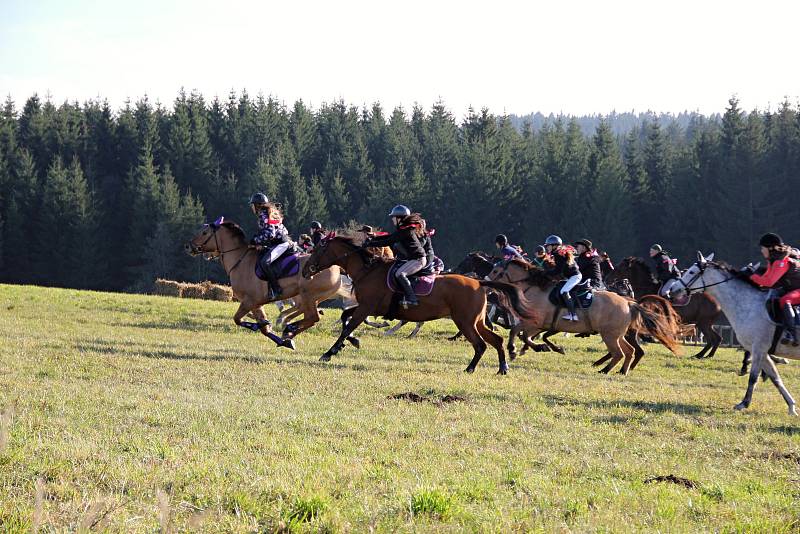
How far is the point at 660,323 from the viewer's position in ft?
58.1

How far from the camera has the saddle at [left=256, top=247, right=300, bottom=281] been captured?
18.1 meters

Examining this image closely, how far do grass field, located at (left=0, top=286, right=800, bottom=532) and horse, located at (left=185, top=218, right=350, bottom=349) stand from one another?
A: 2.15 m

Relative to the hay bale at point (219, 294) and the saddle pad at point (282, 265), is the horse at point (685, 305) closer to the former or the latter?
the saddle pad at point (282, 265)

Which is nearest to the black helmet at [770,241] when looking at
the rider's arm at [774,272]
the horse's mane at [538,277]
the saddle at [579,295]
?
the rider's arm at [774,272]

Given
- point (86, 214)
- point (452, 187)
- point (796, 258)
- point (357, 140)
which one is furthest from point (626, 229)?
point (796, 258)

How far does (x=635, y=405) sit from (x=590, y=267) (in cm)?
800

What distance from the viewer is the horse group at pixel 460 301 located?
51.8ft

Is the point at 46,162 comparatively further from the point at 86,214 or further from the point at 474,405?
the point at 474,405

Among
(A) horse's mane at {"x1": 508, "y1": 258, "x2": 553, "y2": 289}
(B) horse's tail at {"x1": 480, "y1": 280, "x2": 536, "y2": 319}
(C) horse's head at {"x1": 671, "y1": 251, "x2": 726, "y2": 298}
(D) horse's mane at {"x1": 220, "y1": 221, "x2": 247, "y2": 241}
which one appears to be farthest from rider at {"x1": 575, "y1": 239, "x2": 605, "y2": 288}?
(D) horse's mane at {"x1": 220, "y1": 221, "x2": 247, "y2": 241}

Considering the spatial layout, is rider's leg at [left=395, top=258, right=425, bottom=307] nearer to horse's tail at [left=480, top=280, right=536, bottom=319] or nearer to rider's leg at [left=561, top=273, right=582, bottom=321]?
horse's tail at [left=480, top=280, right=536, bottom=319]

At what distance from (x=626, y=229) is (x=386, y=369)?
56.2 m

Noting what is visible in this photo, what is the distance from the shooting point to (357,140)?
85125mm

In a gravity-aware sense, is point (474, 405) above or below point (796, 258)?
below

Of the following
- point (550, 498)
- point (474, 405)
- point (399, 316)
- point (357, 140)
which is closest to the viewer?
point (550, 498)
